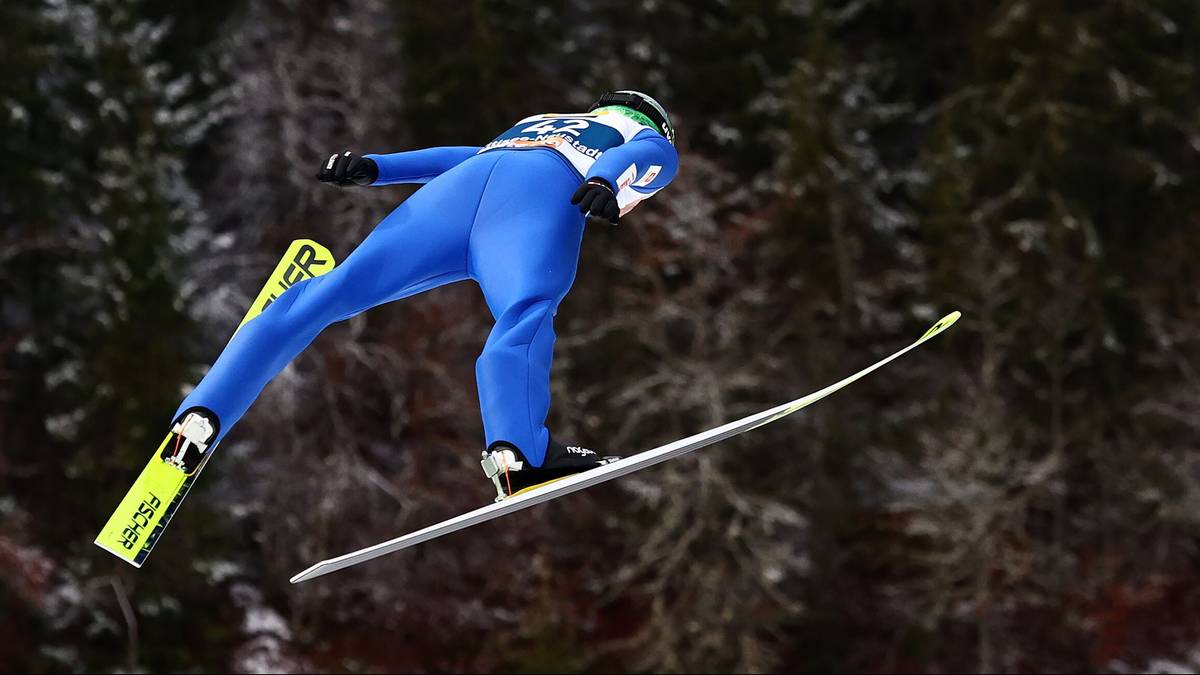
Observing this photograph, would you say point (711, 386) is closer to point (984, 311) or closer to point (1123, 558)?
point (984, 311)

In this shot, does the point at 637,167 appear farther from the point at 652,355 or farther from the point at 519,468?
the point at 652,355

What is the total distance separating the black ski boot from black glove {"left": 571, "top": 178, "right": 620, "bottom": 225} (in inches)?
25.2

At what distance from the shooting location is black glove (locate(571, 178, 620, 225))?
4.57m

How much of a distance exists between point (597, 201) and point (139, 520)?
1.58 meters

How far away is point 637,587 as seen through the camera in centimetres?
1689

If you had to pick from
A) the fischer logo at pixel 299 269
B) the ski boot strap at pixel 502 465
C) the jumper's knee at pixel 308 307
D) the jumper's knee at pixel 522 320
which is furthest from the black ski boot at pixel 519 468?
the fischer logo at pixel 299 269

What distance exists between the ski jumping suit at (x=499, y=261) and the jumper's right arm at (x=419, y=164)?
61 millimetres

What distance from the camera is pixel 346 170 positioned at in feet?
16.5

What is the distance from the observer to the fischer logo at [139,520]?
16.5ft

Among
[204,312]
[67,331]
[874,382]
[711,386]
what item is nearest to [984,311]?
[874,382]

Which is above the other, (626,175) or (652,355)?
(652,355)

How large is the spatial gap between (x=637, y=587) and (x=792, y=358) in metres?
2.88

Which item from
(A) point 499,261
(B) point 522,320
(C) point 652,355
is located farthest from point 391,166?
(C) point 652,355

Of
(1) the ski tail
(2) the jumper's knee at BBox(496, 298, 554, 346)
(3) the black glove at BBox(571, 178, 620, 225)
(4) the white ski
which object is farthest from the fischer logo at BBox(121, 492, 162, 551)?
(3) the black glove at BBox(571, 178, 620, 225)
